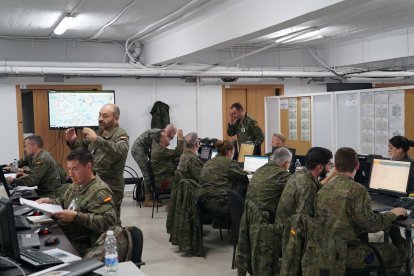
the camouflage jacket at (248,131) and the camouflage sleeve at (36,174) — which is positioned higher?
the camouflage jacket at (248,131)

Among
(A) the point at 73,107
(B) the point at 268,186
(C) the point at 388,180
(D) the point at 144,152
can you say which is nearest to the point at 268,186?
(B) the point at 268,186

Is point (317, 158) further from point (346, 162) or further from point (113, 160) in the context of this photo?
point (113, 160)

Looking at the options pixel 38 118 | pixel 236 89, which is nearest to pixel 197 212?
pixel 38 118

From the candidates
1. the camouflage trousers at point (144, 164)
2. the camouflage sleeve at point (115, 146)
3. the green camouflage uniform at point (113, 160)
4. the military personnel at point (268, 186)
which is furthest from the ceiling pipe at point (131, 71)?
the military personnel at point (268, 186)

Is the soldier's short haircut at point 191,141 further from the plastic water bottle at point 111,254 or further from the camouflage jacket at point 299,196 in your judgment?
the plastic water bottle at point 111,254

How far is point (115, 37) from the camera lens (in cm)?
873

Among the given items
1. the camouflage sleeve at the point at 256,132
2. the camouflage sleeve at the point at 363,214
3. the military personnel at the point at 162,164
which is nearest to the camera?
the camouflage sleeve at the point at 363,214

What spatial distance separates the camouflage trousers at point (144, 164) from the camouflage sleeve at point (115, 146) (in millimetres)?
3355

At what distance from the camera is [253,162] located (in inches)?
248

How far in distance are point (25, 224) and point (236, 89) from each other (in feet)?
25.3

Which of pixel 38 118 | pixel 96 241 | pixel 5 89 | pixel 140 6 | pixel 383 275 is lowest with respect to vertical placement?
pixel 383 275

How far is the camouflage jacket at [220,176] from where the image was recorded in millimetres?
5141

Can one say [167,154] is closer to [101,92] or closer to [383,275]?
[101,92]

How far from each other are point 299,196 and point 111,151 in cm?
166
